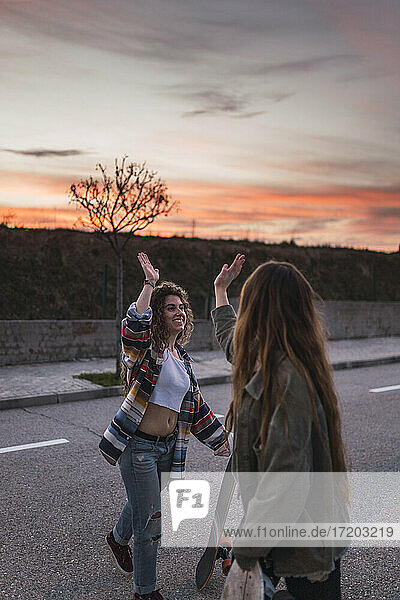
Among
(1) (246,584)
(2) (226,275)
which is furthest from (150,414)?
(1) (246,584)

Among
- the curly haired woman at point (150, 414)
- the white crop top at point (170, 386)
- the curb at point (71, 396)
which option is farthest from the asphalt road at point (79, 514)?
the white crop top at point (170, 386)

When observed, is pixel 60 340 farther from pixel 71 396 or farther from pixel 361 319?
pixel 361 319

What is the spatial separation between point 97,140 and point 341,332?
9931mm

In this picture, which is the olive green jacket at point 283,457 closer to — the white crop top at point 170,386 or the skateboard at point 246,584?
the skateboard at point 246,584

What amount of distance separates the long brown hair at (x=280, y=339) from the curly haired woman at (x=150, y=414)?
1141mm

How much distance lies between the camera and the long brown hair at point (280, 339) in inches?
89.2

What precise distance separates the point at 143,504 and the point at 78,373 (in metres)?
8.75

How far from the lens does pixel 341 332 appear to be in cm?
1988

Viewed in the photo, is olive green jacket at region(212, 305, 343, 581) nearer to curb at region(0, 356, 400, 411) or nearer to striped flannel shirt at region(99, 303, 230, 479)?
striped flannel shirt at region(99, 303, 230, 479)

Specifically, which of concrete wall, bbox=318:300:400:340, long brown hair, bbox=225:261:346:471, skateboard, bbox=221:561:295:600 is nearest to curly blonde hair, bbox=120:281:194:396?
long brown hair, bbox=225:261:346:471

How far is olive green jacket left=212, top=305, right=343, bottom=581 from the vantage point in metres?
2.15

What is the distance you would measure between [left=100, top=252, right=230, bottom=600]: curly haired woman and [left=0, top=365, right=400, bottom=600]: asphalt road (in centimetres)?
51

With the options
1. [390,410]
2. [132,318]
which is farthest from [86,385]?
[132,318]

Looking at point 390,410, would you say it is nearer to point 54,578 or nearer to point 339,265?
point 54,578
